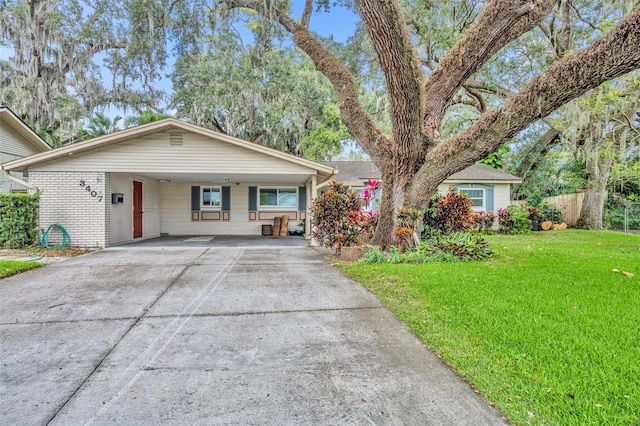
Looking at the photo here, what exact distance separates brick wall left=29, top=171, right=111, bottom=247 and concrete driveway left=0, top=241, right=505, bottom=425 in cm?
444

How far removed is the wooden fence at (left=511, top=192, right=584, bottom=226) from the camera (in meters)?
14.3

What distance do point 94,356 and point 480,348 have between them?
321 centimetres

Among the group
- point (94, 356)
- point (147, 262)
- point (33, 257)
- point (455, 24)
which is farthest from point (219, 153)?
point (455, 24)

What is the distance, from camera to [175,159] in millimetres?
9109

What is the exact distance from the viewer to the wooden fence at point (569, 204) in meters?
14.3

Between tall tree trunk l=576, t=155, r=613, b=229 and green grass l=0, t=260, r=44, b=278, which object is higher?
tall tree trunk l=576, t=155, r=613, b=229

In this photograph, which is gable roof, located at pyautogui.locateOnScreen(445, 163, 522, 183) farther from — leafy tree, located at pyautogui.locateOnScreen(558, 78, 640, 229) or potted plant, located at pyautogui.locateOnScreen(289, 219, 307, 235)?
potted plant, located at pyautogui.locateOnScreen(289, 219, 307, 235)

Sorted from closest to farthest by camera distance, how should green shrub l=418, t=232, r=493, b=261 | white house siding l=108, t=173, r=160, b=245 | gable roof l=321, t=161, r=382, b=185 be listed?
green shrub l=418, t=232, r=493, b=261 < white house siding l=108, t=173, r=160, b=245 < gable roof l=321, t=161, r=382, b=185

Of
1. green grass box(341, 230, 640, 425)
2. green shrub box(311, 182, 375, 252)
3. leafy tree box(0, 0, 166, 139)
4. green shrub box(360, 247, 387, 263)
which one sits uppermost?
leafy tree box(0, 0, 166, 139)

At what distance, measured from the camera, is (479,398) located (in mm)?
2119

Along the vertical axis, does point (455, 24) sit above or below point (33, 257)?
above

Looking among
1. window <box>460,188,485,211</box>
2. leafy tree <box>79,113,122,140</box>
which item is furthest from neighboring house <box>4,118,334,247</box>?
window <box>460,188,485,211</box>

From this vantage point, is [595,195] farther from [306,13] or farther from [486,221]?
[306,13]

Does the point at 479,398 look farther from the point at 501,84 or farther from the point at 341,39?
the point at 501,84
